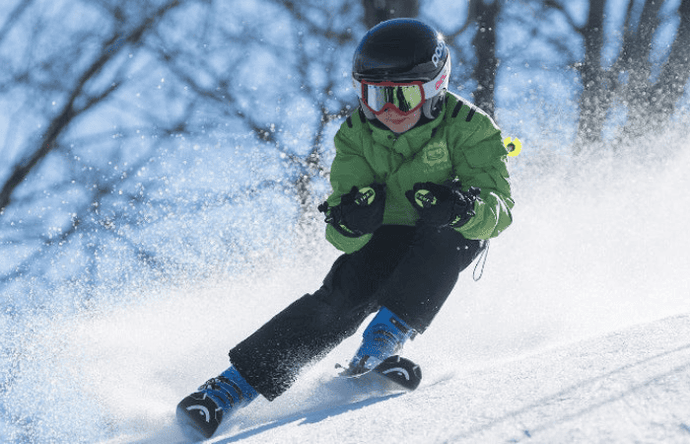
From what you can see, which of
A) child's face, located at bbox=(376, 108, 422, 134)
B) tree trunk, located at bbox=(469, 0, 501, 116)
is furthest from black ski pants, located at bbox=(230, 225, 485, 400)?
tree trunk, located at bbox=(469, 0, 501, 116)

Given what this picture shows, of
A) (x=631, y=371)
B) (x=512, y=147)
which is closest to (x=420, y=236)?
(x=512, y=147)

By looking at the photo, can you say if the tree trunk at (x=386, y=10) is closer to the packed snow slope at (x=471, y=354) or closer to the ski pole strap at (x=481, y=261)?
the packed snow slope at (x=471, y=354)

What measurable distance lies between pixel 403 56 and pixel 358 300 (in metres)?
0.95

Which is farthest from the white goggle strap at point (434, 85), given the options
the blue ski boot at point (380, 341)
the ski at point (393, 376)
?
the ski at point (393, 376)

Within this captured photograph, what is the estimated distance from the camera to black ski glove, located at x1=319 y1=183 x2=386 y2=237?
6.45 feet

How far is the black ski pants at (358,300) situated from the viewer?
196 cm

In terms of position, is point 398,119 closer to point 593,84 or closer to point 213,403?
point 213,403

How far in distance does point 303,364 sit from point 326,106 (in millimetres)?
6229

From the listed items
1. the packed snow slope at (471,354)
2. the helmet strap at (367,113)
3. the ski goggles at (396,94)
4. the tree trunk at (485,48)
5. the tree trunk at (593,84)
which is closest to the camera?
the packed snow slope at (471,354)

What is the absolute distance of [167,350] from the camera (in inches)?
124

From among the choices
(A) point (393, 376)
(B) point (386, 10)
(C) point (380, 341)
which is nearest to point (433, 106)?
(C) point (380, 341)

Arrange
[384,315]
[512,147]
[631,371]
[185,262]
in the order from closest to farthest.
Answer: [631,371]
[384,315]
[512,147]
[185,262]

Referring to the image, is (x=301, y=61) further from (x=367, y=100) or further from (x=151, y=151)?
(x=367, y=100)

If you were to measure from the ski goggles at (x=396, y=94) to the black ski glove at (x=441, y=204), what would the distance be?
380 millimetres
